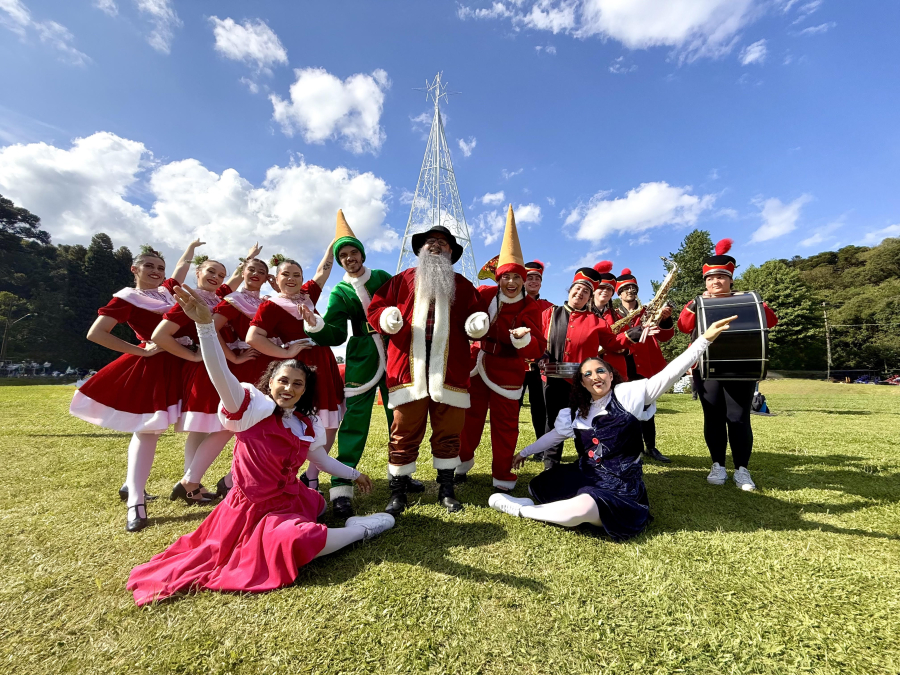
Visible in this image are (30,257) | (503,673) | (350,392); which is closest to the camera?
(503,673)

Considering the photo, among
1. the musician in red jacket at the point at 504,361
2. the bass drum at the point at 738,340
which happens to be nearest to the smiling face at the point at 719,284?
the bass drum at the point at 738,340

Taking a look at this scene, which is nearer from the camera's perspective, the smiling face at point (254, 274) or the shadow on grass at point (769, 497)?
the shadow on grass at point (769, 497)

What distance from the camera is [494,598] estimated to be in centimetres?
202

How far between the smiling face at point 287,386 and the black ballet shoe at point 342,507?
109 cm

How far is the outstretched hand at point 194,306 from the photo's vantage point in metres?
1.99

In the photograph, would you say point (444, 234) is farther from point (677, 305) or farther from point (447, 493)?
point (677, 305)

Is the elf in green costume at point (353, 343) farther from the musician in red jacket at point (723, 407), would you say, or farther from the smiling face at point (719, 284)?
the smiling face at point (719, 284)

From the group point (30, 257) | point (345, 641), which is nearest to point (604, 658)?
point (345, 641)

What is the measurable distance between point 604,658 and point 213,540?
7.06 feet

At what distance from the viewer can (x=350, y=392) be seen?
11.3ft

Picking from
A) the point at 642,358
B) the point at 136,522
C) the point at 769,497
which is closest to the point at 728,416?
the point at 769,497

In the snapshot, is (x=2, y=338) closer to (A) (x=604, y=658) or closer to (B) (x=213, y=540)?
(B) (x=213, y=540)

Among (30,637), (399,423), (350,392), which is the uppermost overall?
(350,392)

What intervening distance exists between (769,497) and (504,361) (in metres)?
2.75
